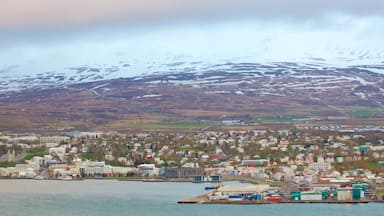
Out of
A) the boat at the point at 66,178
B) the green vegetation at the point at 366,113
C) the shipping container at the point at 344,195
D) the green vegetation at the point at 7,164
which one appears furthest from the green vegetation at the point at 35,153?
the green vegetation at the point at 366,113

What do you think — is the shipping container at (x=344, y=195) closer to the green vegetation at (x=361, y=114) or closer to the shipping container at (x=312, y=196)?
the shipping container at (x=312, y=196)

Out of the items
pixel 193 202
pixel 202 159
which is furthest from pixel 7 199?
pixel 202 159

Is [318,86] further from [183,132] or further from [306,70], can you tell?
[183,132]

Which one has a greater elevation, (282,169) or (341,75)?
(341,75)

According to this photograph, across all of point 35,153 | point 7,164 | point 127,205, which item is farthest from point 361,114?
point 127,205

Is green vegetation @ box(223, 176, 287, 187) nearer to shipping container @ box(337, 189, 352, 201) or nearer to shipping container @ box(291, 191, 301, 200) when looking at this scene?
shipping container @ box(291, 191, 301, 200)

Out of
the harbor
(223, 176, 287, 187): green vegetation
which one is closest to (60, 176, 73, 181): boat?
(223, 176, 287, 187): green vegetation
